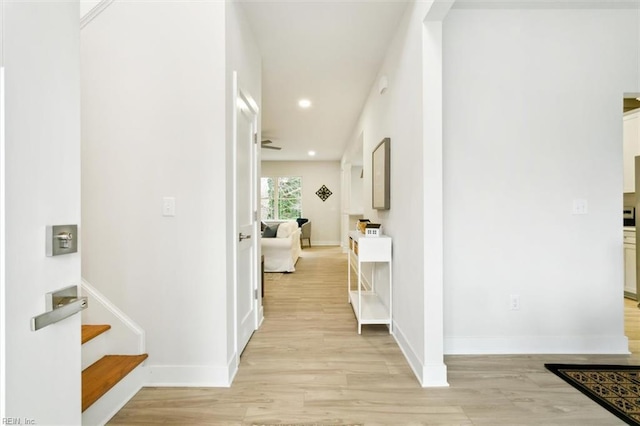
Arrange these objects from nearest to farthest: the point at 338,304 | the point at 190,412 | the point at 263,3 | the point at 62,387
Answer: the point at 62,387
the point at 190,412
the point at 263,3
the point at 338,304

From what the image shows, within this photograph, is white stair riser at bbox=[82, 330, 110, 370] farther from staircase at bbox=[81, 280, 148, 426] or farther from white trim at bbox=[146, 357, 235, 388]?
white trim at bbox=[146, 357, 235, 388]

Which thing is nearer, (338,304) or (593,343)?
(593,343)

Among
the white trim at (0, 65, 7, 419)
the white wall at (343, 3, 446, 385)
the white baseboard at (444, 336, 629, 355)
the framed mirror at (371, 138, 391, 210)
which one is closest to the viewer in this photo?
the white trim at (0, 65, 7, 419)

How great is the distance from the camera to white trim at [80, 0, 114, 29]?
2.00m

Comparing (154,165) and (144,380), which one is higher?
(154,165)

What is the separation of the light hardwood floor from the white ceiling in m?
2.74

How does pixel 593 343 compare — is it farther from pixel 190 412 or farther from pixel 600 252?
pixel 190 412

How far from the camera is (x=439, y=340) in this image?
6.73ft

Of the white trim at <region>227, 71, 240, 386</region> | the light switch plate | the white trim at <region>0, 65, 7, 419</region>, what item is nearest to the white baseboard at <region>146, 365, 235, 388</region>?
the white trim at <region>227, 71, 240, 386</region>

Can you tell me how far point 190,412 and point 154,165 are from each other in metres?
1.48

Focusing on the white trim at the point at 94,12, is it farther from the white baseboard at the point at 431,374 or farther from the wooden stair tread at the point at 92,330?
the white baseboard at the point at 431,374

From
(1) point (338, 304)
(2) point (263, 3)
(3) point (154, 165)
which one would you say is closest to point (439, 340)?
(1) point (338, 304)

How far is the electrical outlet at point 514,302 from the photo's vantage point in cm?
250

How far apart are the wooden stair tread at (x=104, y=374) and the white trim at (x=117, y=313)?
0.34 feet
